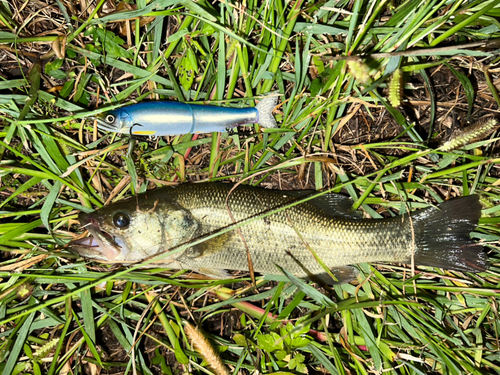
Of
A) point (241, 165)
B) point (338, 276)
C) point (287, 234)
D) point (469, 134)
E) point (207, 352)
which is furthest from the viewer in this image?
point (241, 165)

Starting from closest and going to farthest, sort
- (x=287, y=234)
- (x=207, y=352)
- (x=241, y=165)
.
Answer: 1. (x=207, y=352)
2. (x=287, y=234)
3. (x=241, y=165)

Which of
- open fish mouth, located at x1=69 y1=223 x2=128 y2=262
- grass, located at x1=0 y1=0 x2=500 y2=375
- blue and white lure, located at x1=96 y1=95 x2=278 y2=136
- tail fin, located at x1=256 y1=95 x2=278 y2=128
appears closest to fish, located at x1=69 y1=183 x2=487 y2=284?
open fish mouth, located at x1=69 y1=223 x2=128 y2=262

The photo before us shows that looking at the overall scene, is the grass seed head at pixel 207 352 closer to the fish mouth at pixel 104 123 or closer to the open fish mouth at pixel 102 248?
the open fish mouth at pixel 102 248

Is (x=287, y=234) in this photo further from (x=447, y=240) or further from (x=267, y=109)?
(x=447, y=240)

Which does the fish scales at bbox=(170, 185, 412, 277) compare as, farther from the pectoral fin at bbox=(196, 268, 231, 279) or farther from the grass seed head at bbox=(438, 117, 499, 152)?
the grass seed head at bbox=(438, 117, 499, 152)

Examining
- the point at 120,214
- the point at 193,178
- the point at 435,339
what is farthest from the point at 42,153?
the point at 435,339

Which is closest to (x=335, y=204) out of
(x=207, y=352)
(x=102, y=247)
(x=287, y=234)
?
(x=287, y=234)

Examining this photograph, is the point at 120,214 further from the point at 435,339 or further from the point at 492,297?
the point at 492,297
